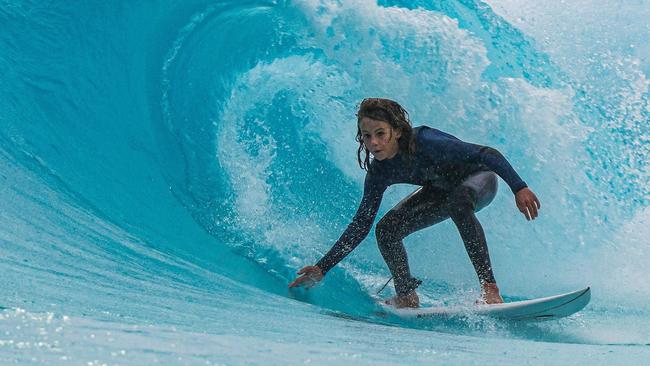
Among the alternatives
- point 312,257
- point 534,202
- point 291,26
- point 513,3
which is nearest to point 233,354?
point 534,202

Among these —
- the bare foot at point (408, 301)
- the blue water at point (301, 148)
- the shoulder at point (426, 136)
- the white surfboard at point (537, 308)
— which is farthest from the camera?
the bare foot at point (408, 301)

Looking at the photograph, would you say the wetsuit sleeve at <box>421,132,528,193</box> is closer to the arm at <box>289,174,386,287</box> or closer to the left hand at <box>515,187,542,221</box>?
the left hand at <box>515,187,542,221</box>

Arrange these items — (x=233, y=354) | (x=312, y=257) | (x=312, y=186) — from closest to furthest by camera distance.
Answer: (x=233, y=354), (x=312, y=257), (x=312, y=186)

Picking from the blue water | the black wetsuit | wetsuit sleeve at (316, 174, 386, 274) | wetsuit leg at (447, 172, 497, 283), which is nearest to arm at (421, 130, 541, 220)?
the black wetsuit

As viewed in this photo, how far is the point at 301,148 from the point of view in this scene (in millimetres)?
4898

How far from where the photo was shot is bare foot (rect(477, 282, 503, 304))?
10.2 feet

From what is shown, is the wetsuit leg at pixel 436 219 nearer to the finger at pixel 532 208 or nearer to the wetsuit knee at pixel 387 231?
the wetsuit knee at pixel 387 231

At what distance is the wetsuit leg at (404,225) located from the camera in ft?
10.8

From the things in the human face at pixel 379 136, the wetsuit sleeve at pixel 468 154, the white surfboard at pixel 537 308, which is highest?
the human face at pixel 379 136

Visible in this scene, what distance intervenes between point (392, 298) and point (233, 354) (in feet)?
6.53

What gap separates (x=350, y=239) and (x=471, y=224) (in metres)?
0.56

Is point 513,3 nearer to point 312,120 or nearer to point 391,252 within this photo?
point 312,120

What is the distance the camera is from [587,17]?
6.11 metres

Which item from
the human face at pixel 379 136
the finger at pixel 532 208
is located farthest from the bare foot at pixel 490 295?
the human face at pixel 379 136
